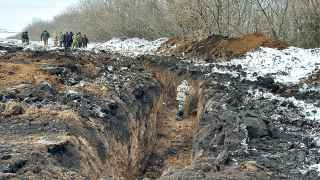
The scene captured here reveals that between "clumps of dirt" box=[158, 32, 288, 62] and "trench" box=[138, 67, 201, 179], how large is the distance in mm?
2771

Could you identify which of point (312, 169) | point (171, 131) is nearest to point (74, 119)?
point (312, 169)

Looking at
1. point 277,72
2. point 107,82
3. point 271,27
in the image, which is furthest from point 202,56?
point 107,82

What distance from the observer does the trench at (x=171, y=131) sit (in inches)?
585

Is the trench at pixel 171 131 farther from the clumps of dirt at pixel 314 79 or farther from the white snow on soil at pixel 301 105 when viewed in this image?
the clumps of dirt at pixel 314 79

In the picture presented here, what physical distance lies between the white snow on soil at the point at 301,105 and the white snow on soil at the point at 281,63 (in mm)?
2285

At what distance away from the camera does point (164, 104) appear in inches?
875

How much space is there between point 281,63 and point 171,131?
5417 millimetres

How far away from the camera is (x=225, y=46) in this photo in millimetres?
26500

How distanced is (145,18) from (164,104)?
28.3 m

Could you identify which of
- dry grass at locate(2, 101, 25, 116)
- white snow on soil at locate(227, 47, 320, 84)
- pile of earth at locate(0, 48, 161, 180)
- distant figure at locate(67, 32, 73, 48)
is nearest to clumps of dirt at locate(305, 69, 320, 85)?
white snow on soil at locate(227, 47, 320, 84)

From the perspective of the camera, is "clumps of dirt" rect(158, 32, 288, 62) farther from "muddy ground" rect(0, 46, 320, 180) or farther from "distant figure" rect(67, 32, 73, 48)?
"distant figure" rect(67, 32, 73, 48)

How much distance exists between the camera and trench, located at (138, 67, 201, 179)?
14.9m

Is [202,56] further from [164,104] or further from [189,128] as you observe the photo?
[189,128]

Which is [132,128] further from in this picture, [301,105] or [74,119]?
[301,105]
